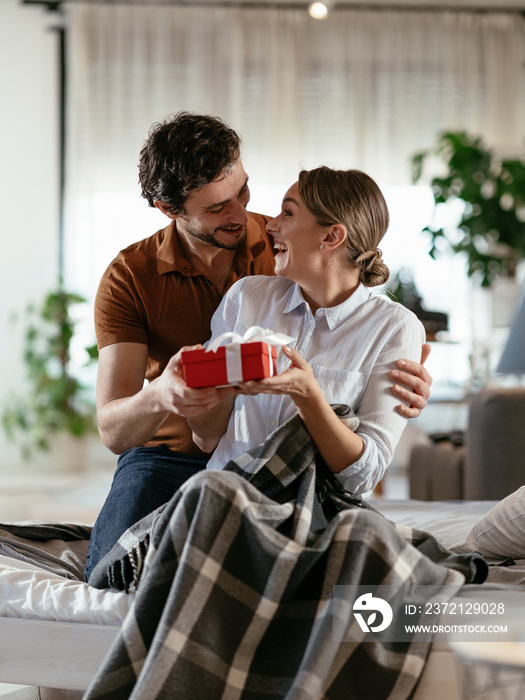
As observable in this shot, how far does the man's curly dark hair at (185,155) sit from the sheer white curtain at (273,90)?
11.8 ft

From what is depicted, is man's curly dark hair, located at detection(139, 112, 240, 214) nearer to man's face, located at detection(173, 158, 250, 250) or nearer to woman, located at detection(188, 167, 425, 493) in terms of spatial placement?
man's face, located at detection(173, 158, 250, 250)

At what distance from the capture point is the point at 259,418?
140cm

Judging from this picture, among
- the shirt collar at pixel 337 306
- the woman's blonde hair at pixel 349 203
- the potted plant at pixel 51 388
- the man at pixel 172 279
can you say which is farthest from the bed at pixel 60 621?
the potted plant at pixel 51 388

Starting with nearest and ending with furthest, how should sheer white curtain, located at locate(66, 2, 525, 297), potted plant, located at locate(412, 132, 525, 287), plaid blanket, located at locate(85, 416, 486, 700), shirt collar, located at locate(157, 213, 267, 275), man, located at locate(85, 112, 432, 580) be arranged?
plaid blanket, located at locate(85, 416, 486, 700)
man, located at locate(85, 112, 432, 580)
shirt collar, located at locate(157, 213, 267, 275)
potted plant, located at locate(412, 132, 525, 287)
sheer white curtain, located at locate(66, 2, 525, 297)

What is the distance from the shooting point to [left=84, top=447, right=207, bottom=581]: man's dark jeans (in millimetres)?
1483

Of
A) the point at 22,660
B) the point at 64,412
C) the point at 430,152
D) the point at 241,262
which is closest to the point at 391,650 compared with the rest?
the point at 22,660

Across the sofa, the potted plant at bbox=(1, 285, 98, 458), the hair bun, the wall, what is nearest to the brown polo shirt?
the hair bun

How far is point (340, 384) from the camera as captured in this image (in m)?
1.37

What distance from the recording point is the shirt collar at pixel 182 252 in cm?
174

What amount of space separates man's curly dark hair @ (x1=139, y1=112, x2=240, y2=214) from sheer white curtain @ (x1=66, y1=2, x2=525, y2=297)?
3.59 meters

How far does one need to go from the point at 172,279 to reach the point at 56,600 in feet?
2.43

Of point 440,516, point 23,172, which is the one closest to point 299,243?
point 440,516

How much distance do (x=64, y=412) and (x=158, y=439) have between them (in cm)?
347

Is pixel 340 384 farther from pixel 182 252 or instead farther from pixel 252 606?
pixel 182 252
